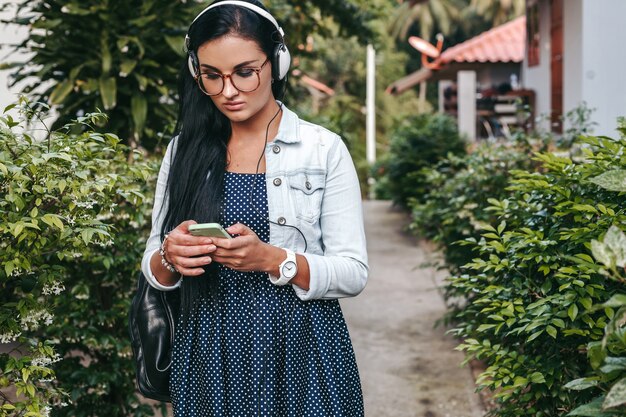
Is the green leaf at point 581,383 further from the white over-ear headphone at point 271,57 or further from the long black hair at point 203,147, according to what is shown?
the white over-ear headphone at point 271,57

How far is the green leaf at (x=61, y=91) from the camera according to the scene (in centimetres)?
502

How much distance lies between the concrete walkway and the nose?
332 centimetres

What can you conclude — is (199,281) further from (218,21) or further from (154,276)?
Answer: (218,21)

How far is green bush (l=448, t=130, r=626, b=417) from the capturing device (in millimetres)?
2451

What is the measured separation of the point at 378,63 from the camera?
35875 mm

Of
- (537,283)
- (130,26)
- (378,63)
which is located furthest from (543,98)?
A: (378,63)

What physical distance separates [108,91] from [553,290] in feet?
10.4

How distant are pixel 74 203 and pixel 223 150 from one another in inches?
22.5

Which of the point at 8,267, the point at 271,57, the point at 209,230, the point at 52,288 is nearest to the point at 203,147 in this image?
the point at 271,57

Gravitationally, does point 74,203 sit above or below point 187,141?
below

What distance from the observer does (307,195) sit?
216cm

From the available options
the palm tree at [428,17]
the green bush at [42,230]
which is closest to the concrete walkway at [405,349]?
the green bush at [42,230]

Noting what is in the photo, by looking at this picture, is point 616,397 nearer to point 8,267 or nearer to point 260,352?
point 260,352

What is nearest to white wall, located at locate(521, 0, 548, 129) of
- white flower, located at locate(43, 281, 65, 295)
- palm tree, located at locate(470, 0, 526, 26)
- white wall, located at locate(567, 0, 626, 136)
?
white wall, located at locate(567, 0, 626, 136)
